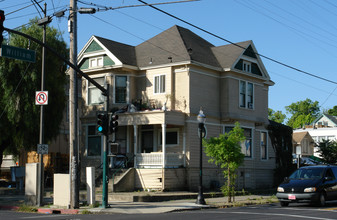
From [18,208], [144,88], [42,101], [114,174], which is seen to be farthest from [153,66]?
[18,208]

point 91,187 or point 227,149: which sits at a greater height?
point 227,149

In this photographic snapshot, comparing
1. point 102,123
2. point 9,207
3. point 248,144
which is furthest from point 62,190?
point 248,144

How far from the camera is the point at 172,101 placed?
2978 cm

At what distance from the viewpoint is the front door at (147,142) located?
102 feet

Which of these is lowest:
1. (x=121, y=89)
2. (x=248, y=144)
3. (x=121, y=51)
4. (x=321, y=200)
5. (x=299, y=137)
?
(x=321, y=200)

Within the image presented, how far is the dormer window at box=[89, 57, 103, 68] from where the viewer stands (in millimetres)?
31714

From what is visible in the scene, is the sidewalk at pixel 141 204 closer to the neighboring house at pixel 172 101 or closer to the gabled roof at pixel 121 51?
the neighboring house at pixel 172 101

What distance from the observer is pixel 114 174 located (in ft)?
92.8

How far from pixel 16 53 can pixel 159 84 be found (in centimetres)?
1459

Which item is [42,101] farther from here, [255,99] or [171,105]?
[255,99]

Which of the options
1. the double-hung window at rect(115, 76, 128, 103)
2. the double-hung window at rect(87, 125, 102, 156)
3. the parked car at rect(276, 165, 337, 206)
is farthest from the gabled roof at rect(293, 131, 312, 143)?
the parked car at rect(276, 165, 337, 206)

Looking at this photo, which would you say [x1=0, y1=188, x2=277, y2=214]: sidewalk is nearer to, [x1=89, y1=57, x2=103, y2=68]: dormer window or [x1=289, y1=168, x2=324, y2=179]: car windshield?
[x1=289, y1=168, x2=324, y2=179]: car windshield

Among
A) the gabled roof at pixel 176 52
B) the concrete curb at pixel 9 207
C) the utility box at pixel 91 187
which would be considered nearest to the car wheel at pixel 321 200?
the utility box at pixel 91 187

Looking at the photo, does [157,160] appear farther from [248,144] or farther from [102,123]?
[102,123]
